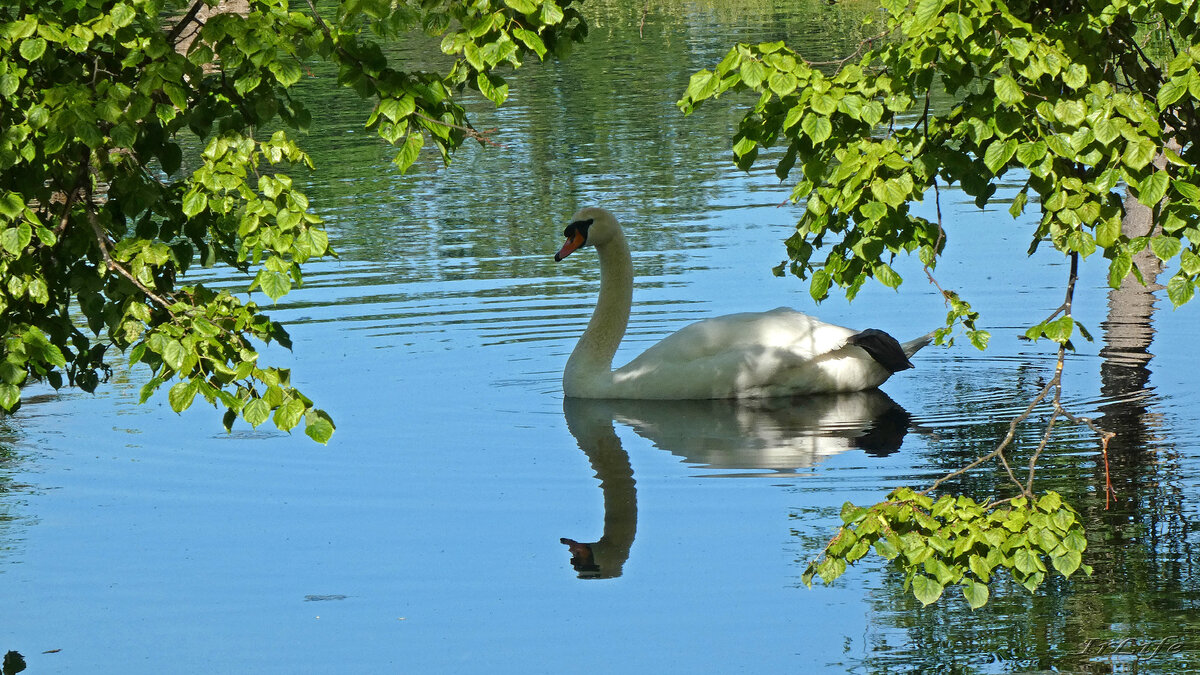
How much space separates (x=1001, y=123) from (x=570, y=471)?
461cm

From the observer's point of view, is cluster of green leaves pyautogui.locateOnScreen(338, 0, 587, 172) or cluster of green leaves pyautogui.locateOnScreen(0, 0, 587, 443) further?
cluster of green leaves pyautogui.locateOnScreen(338, 0, 587, 172)

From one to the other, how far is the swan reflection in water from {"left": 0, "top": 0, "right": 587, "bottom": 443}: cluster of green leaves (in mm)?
3145

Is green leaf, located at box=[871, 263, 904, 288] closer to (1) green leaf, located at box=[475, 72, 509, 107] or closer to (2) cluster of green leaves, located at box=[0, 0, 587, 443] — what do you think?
(2) cluster of green leaves, located at box=[0, 0, 587, 443]

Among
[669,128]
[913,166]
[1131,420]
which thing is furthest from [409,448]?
[669,128]

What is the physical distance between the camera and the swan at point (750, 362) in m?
10.1

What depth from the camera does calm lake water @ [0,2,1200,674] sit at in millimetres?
6113

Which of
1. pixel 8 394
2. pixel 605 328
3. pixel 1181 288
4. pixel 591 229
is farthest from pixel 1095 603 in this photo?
pixel 591 229

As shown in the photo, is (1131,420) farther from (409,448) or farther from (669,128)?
(669,128)

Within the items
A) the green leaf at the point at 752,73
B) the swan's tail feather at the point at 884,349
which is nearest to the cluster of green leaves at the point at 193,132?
the green leaf at the point at 752,73

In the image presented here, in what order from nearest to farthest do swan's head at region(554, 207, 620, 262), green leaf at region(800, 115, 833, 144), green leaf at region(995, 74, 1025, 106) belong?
green leaf at region(995, 74, 1025, 106) < green leaf at region(800, 115, 833, 144) < swan's head at region(554, 207, 620, 262)

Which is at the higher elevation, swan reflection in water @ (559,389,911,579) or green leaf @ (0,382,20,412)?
green leaf @ (0,382,20,412)

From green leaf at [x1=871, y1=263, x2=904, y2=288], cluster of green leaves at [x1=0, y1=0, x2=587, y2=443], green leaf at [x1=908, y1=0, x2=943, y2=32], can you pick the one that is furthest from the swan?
green leaf at [x1=908, y1=0, x2=943, y2=32]

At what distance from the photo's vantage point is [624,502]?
8016mm

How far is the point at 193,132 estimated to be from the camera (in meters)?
4.42
